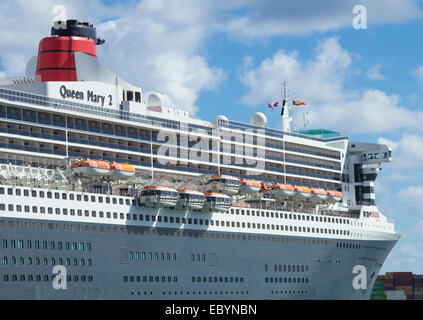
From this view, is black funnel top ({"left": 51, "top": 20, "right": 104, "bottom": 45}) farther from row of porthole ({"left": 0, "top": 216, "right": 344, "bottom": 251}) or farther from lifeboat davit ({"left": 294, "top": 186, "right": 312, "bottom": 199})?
lifeboat davit ({"left": 294, "top": 186, "right": 312, "bottom": 199})

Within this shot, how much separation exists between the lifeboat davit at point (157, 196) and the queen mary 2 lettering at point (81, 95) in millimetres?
8491

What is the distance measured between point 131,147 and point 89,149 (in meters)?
4.07

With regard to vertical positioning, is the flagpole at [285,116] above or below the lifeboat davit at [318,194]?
above

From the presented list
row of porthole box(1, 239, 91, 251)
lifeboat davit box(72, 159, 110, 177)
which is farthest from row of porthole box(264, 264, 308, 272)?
row of porthole box(1, 239, 91, 251)

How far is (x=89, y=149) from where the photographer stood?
6244 centimetres

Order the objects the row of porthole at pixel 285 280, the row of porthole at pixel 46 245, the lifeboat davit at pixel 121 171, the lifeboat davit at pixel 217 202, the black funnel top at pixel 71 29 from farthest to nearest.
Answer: the black funnel top at pixel 71 29, the row of porthole at pixel 285 280, the lifeboat davit at pixel 217 202, the lifeboat davit at pixel 121 171, the row of porthole at pixel 46 245

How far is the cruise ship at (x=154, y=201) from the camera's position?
5550cm

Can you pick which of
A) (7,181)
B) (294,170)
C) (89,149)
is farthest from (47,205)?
(294,170)

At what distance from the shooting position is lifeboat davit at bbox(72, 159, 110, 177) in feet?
192

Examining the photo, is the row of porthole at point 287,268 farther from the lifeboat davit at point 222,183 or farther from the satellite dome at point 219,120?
the satellite dome at point 219,120

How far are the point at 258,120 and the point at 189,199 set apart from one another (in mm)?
18480

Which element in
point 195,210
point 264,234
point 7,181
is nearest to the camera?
point 7,181

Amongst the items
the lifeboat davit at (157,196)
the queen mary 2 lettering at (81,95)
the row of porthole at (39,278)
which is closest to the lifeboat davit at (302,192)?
the lifeboat davit at (157,196)
